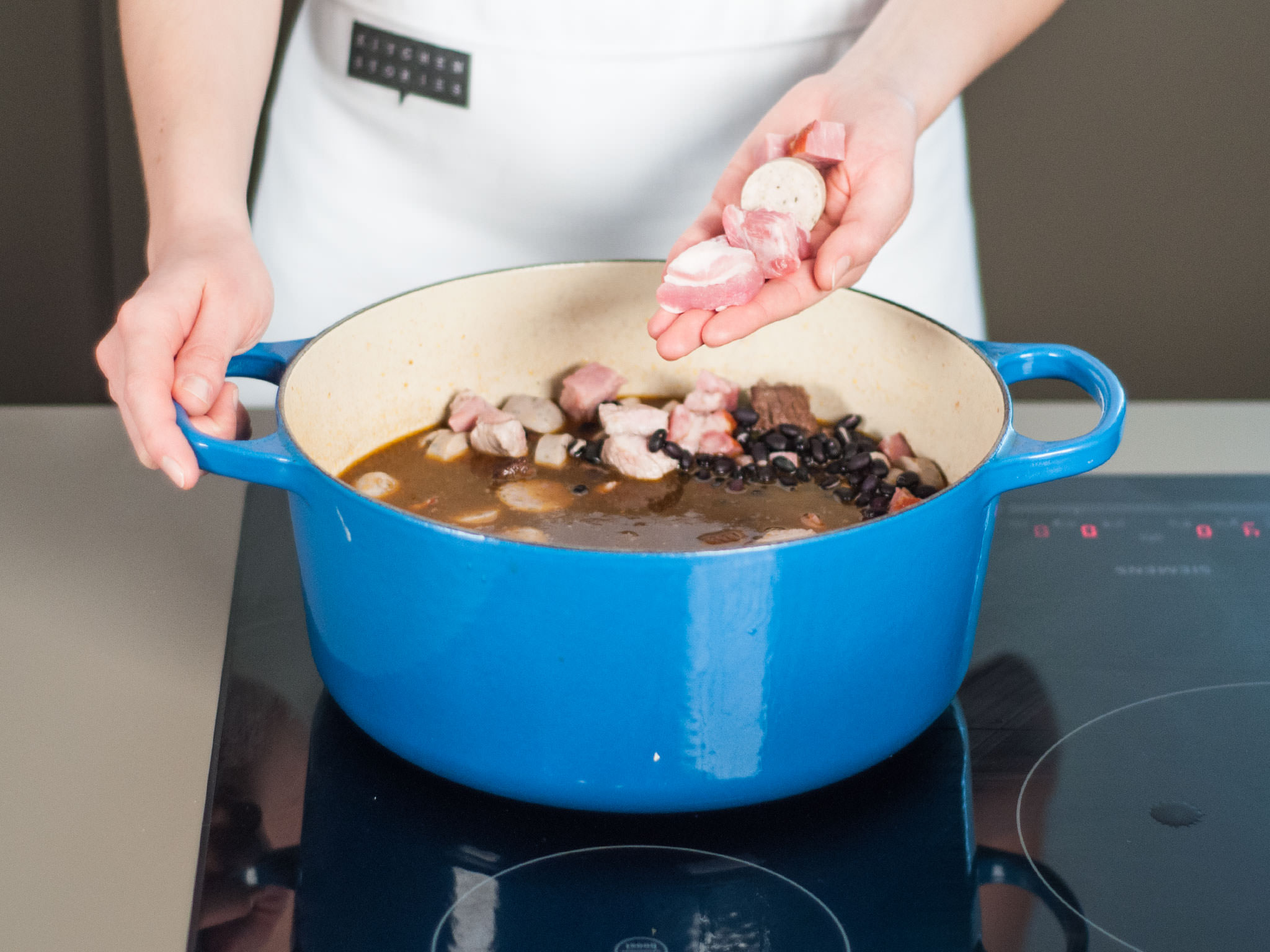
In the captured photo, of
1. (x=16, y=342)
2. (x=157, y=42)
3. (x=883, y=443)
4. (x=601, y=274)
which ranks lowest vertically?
(x=16, y=342)

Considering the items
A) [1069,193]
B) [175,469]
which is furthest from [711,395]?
[1069,193]

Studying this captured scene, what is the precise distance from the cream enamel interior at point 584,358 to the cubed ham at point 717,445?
111 mm

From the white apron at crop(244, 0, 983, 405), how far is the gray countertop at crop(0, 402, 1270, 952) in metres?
0.29

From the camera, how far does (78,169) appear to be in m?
2.42

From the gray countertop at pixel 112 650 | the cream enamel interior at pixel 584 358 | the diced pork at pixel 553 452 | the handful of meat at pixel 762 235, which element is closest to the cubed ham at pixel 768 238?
the handful of meat at pixel 762 235

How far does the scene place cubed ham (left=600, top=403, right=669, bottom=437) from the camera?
1129 mm

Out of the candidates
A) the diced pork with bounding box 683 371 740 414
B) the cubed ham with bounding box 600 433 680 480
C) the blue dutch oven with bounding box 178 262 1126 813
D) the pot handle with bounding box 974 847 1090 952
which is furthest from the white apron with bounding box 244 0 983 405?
the pot handle with bounding box 974 847 1090 952

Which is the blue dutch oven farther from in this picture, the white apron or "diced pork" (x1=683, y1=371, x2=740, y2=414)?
the white apron

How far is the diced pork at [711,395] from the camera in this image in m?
1.17

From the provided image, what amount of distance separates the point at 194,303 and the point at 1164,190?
2.39m

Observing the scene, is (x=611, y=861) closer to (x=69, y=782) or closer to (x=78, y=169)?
(x=69, y=782)

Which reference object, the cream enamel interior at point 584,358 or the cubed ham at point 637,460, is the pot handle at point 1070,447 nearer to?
the cream enamel interior at point 584,358

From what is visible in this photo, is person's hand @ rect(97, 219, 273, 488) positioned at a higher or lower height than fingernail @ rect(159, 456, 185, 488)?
higher

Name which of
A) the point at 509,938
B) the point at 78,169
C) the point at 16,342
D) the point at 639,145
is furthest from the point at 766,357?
the point at 16,342
